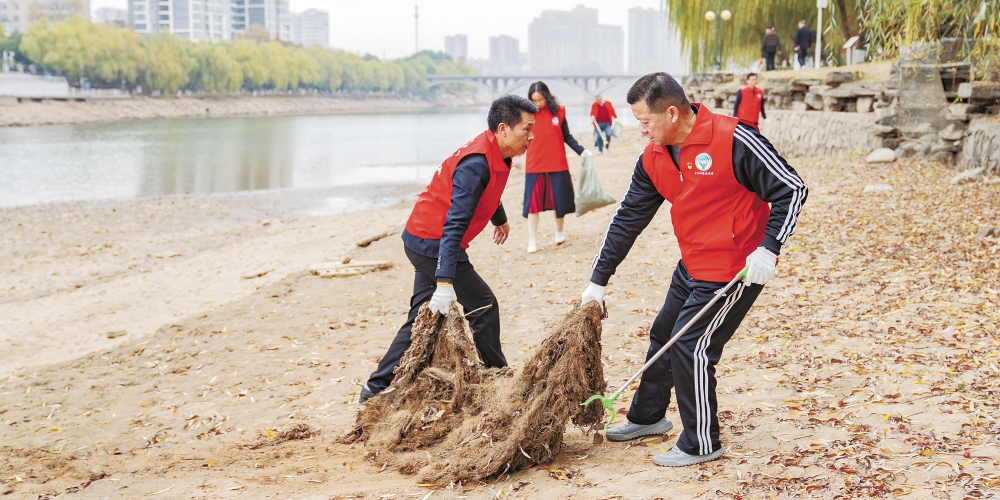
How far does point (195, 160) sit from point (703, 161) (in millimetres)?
30026

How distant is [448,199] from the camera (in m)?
4.45

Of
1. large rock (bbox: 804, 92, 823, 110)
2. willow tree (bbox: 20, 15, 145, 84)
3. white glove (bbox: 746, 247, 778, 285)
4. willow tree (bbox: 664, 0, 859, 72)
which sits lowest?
white glove (bbox: 746, 247, 778, 285)

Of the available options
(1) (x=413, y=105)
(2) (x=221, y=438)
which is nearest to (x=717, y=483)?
(2) (x=221, y=438)

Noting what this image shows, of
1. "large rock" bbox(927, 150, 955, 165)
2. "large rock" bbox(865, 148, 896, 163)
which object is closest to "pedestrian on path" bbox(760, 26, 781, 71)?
"large rock" bbox(865, 148, 896, 163)

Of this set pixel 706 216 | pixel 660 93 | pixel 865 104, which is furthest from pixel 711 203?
pixel 865 104

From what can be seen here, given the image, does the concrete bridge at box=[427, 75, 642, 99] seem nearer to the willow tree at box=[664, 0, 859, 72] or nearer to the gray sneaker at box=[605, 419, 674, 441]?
the willow tree at box=[664, 0, 859, 72]

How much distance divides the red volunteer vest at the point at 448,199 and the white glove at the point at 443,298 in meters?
0.31

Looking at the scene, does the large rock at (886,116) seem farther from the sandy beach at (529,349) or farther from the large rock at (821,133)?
the sandy beach at (529,349)

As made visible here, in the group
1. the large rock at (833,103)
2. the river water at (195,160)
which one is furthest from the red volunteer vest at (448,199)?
the river water at (195,160)

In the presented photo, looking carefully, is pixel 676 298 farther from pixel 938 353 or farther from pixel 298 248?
pixel 298 248

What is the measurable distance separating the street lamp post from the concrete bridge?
2056 inches

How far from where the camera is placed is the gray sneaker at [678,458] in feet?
11.9

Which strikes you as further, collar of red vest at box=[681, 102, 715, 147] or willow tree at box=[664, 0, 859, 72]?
willow tree at box=[664, 0, 859, 72]

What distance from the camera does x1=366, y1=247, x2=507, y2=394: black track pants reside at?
446 centimetres
